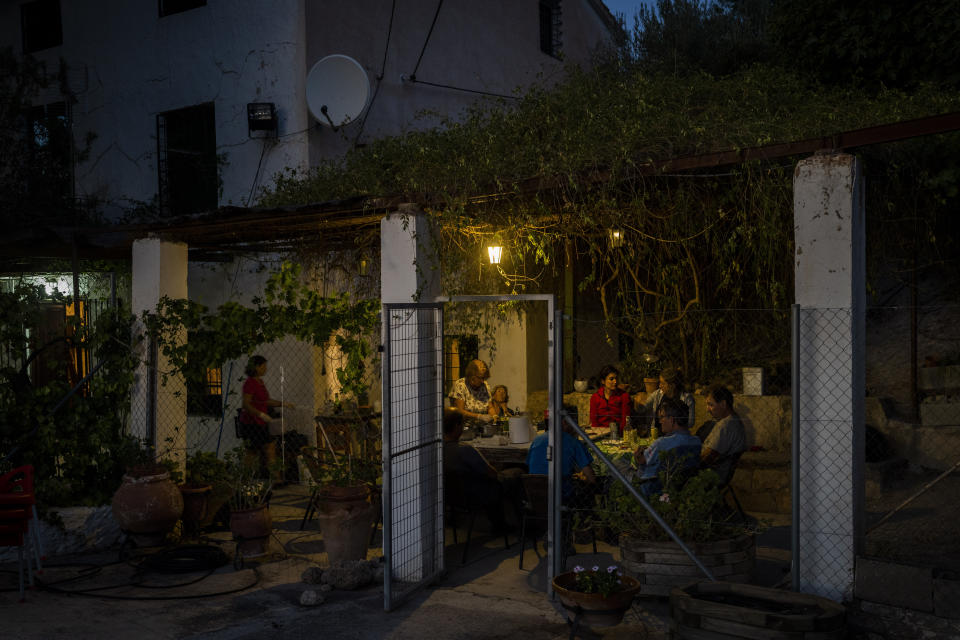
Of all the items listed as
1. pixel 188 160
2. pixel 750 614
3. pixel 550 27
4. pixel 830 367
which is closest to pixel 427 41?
pixel 188 160

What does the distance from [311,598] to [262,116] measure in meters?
7.12

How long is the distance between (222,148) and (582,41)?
8.73m

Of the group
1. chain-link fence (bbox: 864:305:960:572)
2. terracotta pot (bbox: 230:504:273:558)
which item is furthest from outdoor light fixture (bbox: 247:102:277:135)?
chain-link fence (bbox: 864:305:960:572)

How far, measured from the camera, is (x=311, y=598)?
6.05 meters

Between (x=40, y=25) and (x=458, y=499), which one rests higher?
(x=40, y=25)

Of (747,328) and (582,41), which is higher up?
(582,41)

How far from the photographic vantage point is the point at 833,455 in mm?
5273

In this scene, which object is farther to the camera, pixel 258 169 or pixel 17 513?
pixel 258 169

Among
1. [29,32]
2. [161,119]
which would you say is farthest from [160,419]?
[29,32]

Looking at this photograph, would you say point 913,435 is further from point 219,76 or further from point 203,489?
point 219,76

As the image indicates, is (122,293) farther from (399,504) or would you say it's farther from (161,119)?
(399,504)

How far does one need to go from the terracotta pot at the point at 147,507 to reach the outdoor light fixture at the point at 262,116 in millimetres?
5226

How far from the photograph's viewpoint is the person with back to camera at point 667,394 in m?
9.04

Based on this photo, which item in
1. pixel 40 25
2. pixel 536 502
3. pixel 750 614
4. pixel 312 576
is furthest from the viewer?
pixel 40 25
